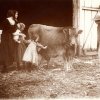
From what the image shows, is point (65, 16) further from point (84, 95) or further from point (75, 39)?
point (84, 95)

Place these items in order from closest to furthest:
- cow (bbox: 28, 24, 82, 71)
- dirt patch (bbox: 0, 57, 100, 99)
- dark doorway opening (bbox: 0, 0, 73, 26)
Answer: dirt patch (bbox: 0, 57, 100, 99)
cow (bbox: 28, 24, 82, 71)
dark doorway opening (bbox: 0, 0, 73, 26)

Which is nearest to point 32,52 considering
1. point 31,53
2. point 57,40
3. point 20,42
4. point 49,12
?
point 31,53

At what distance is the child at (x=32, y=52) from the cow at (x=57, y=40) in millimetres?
42

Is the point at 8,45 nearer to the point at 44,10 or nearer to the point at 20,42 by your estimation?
the point at 20,42

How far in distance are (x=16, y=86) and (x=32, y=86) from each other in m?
0.14

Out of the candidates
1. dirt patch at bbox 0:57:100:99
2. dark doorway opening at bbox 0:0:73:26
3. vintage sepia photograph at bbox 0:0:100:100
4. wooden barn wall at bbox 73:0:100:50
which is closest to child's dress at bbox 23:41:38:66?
vintage sepia photograph at bbox 0:0:100:100

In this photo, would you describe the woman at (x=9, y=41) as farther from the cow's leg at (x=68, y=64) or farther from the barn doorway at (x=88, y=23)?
the barn doorway at (x=88, y=23)

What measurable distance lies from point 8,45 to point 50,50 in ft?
1.27

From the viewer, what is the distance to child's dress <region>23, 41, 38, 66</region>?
2875mm

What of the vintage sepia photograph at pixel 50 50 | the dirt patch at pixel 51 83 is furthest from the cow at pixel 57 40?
the dirt patch at pixel 51 83

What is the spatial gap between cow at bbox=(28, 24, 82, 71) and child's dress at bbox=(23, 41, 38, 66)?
60mm

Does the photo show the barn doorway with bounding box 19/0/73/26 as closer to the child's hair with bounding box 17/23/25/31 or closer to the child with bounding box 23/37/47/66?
the child's hair with bounding box 17/23/25/31

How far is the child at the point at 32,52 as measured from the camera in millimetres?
2875

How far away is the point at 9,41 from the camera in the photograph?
2922 mm
